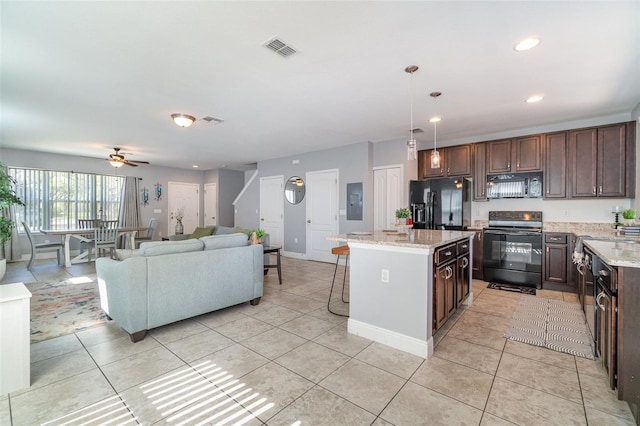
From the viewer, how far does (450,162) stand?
17.1ft

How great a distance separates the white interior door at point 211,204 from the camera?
9.70m

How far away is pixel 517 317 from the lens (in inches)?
124

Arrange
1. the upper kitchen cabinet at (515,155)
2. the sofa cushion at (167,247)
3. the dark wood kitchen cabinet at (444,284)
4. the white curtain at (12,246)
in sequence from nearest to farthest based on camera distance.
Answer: the dark wood kitchen cabinet at (444,284), the sofa cushion at (167,247), the upper kitchen cabinet at (515,155), the white curtain at (12,246)

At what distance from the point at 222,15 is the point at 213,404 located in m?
2.59

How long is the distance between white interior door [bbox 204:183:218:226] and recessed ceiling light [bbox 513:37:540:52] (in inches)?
354

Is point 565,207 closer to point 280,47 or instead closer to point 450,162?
point 450,162

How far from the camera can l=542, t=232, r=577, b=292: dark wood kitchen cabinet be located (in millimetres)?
4048

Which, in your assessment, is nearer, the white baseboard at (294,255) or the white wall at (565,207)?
the white wall at (565,207)

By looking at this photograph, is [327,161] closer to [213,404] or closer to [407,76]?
[407,76]

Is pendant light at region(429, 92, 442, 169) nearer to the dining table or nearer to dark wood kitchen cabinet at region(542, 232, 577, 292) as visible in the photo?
dark wood kitchen cabinet at region(542, 232, 577, 292)

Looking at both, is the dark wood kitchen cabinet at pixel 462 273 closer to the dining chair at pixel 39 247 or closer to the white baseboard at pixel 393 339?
the white baseboard at pixel 393 339

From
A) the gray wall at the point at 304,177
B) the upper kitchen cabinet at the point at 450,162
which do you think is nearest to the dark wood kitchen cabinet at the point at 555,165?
the upper kitchen cabinet at the point at 450,162

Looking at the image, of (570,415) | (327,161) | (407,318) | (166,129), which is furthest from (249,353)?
(327,161)

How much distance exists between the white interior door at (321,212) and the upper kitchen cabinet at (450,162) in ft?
5.98
